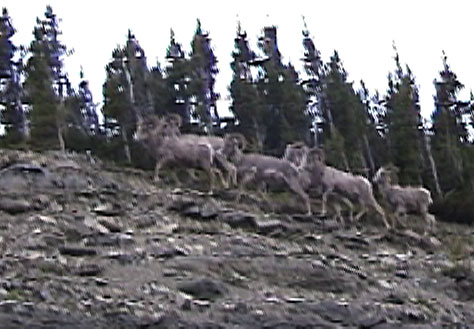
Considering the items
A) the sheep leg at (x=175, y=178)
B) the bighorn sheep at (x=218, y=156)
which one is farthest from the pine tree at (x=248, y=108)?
the bighorn sheep at (x=218, y=156)

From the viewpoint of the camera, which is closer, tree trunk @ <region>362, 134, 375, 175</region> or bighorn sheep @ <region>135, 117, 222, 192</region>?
bighorn sheep @ <region>135, 117, 222, 192</region>

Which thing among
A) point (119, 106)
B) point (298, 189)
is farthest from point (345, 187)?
point (119, 106)

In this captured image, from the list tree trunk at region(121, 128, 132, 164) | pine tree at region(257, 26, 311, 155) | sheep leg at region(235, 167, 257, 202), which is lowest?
sheep leg at region(235, 167, 257, 202)

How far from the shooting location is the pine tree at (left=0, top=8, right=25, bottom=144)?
55719 mm

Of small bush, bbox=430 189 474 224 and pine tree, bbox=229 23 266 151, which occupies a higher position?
pine tree, bbox=229 23 266 151

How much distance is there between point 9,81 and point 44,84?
8.37 meters

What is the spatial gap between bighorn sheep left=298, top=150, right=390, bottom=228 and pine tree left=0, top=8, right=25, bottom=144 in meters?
31.9

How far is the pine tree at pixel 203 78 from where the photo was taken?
62.7 m

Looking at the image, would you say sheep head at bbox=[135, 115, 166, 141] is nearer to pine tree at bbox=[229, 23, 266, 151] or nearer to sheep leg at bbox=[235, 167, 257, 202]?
sheep leg at bbox=[235, 167, 257, 202]

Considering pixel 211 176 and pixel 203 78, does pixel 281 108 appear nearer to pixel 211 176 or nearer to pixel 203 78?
pixel 203 78

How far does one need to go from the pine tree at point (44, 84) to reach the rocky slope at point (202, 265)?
918 inches

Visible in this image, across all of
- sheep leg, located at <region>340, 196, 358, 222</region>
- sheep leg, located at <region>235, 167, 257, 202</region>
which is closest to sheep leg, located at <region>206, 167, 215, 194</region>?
sheep leg, located at <region>235, 167, 257, 202</region>

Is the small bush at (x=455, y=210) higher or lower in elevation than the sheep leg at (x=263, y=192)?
lower

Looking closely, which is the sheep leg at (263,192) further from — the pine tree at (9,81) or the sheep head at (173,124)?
the pine tree at (9,81)
